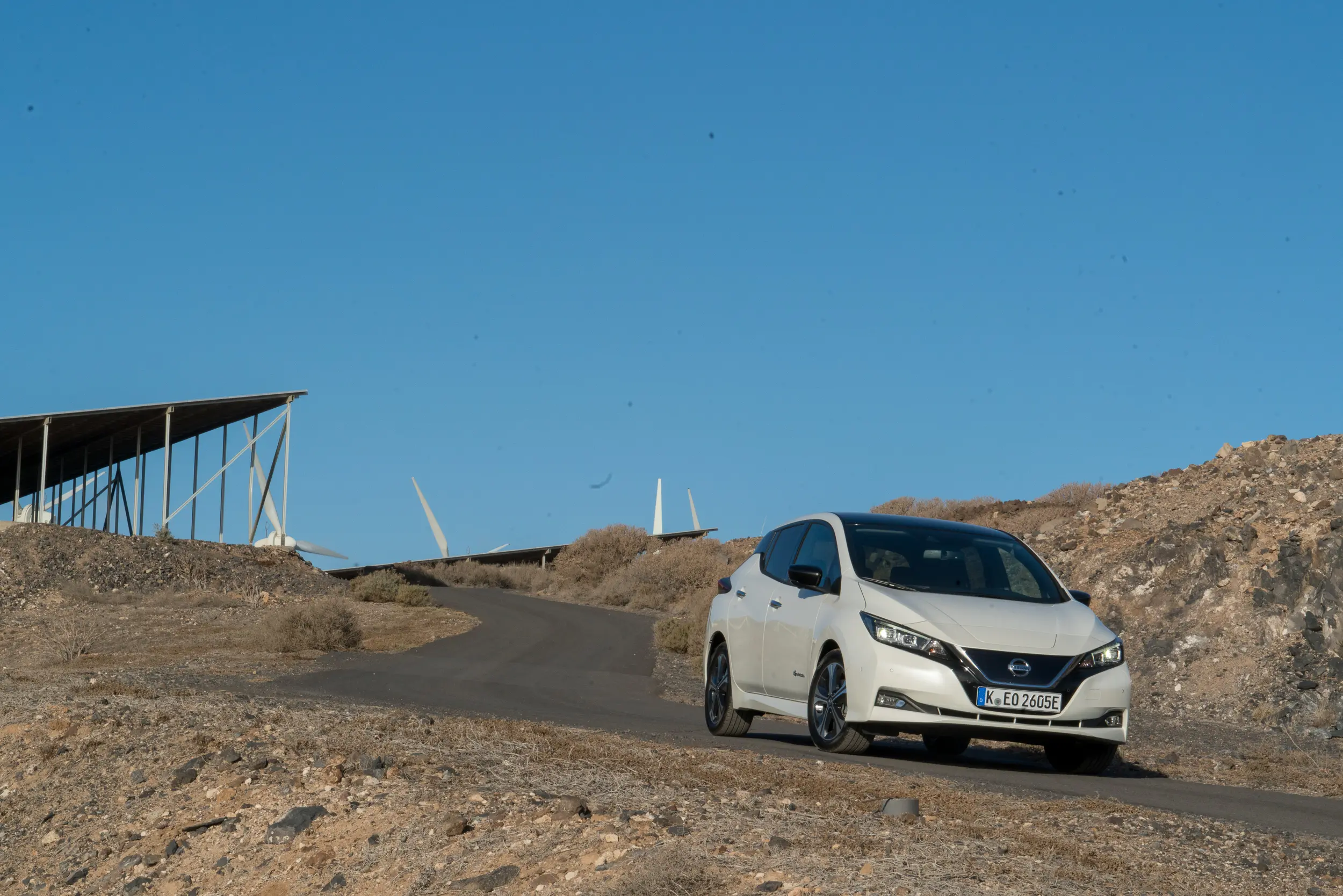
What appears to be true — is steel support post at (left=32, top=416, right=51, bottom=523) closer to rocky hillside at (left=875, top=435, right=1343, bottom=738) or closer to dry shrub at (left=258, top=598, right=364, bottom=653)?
dry shrub at (left=258, top=598, right=364, bottom=653)

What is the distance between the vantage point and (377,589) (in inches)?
1507

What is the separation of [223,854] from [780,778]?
3000 millimetres

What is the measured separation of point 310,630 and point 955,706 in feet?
58.3

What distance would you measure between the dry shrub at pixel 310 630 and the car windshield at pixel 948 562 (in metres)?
15.6

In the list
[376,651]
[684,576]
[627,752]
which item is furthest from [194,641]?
[684,576]

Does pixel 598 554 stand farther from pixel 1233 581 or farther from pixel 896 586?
pixel 896 586

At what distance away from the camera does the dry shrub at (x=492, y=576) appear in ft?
202

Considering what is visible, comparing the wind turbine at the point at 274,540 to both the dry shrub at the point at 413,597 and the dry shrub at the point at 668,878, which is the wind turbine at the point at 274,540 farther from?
the dry shrub at the point at 668,878

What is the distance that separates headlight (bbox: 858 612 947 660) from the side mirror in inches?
27.6

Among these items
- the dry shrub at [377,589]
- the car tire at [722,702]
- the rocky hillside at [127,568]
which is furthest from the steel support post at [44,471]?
the car tire at [722,702]

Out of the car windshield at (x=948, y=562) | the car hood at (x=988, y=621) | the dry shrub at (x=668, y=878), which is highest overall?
the car windshield at (x=948, y=562)

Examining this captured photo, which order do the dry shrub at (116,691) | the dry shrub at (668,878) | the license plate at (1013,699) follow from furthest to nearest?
the dry shrub at (116,691)
the license plate at (1013,699)
the dry shrub at (668,878)

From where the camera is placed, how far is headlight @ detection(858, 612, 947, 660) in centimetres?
929

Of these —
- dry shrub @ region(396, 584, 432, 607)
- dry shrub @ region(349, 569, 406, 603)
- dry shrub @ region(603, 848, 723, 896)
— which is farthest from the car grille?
dry shrub @ region(349, 569, 406, 603)
